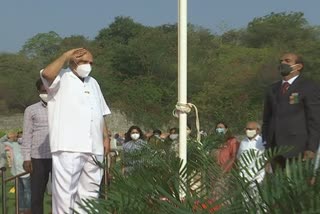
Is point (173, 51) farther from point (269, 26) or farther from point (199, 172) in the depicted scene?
point (199, 172)

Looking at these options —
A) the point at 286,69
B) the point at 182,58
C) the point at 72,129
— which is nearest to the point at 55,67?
the point at 72,129

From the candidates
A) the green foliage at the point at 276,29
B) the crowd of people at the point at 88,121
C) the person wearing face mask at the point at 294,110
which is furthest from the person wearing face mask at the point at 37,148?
the green foliage at the point at 276,29

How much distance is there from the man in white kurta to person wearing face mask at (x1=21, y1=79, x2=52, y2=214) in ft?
5.33

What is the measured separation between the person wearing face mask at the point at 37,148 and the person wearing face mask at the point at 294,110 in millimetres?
2441

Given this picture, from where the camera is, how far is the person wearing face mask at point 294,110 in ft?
23.0

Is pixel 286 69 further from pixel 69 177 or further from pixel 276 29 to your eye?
pixel 276 29

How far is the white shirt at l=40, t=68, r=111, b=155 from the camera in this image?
6.56m

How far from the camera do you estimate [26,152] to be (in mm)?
8391

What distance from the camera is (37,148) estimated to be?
8367 mm

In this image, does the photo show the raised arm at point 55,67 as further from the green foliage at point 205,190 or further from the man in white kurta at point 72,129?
the green foliage at point 205,190


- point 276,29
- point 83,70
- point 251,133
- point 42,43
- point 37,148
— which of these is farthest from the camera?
point 42,43

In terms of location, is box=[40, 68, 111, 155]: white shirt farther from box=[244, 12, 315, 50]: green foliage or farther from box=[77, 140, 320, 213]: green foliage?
box=[244, 12, 315, 50]: green foliage

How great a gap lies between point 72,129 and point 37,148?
1886 millimetres

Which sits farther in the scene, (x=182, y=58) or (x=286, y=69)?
(x=286, y=69)
